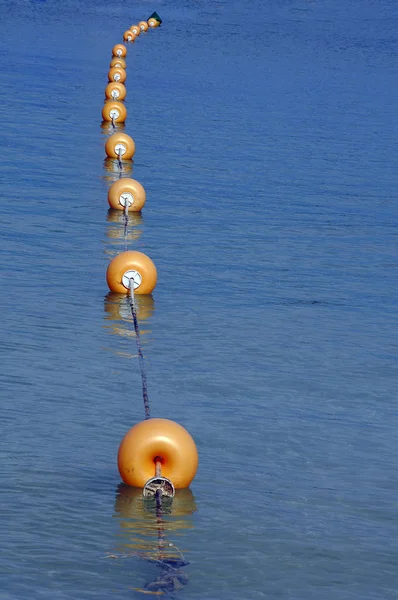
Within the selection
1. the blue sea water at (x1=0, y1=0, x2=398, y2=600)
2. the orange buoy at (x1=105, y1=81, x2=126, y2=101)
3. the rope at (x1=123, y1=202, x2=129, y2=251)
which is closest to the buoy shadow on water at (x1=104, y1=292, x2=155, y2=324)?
the blue sea water at (x1=0, y1=0, x2=398, y2=600)

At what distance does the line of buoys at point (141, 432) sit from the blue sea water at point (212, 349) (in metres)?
0.26

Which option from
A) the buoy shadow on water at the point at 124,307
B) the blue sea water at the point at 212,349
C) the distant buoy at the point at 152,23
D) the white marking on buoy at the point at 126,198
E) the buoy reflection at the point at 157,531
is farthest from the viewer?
the distant buoy at the point at 152,23

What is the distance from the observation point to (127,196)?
25.4 metres

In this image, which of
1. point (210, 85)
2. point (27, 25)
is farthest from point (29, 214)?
point (27, 25)

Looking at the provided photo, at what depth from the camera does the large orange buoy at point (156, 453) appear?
11.8 meters

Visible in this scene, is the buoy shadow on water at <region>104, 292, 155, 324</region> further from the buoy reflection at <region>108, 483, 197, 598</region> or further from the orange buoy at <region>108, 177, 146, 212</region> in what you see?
the buoy reflection at <region>108, 483, 197, 598</region>

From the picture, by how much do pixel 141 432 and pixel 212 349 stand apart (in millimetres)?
5365

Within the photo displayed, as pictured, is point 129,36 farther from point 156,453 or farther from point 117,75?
point 156,453

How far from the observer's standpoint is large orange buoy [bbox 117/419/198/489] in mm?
11766

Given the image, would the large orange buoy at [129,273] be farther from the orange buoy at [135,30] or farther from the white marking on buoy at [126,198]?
the orange buoy at [135,30]

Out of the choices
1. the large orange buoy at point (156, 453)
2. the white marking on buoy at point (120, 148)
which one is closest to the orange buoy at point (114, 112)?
the white marking on buoy at point (120, 148)

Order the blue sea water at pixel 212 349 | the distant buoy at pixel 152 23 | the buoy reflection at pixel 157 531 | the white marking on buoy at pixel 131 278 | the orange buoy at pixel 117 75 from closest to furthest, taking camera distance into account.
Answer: the buoy reflection at pixel 157 531
the blue sea water at pixel 212 349
the white marking on buoy at pixel 131 278
the orange buoy at pixel 117 75
the distant buoy at pixel 152 23

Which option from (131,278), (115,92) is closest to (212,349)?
(131,278)

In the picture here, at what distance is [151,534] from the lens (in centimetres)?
1127
